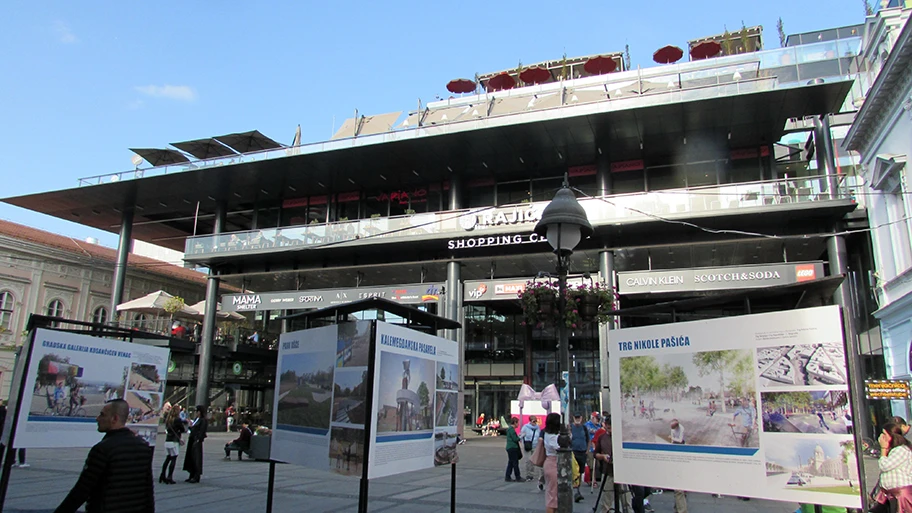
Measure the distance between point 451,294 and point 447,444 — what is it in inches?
734

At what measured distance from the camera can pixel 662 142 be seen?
2639 centimetres

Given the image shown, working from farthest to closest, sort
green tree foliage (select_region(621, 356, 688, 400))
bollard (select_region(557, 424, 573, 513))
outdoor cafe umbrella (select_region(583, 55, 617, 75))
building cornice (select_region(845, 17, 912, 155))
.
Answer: outdoor cafe umbrella (select_region(583, 55, 617, 75)), building cornice (select_region(845, 17, 912, 155)), bollard (select_region(557, 424, 573, 513)), green tree foliage (select_region(621, 356, 688, 400))

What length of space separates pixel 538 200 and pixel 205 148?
18535 mm

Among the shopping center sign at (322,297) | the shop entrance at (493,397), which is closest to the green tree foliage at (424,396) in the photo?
the shopping center sign at (322,297)

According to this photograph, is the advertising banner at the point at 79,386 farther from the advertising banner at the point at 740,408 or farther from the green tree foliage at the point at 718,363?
the green tree foliage at the point at 718,363

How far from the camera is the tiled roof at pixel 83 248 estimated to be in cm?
3831

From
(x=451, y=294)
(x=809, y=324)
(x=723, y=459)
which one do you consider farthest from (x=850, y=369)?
(x=451, y=294)

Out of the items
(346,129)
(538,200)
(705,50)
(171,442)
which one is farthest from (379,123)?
(171,442)

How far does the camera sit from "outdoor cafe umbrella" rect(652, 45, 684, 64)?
32625 millimetres

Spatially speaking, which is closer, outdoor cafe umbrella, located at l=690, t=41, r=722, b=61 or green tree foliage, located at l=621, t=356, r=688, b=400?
green tree foliage, located at l=621, t=356, r=688, b=400

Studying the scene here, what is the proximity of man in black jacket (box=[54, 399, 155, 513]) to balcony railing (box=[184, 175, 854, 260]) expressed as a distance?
69.6ft

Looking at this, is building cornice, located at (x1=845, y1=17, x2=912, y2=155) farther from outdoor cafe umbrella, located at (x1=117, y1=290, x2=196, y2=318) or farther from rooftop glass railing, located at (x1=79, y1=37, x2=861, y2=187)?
outdoor cafe umbrella, located at (x1=117, y1=290, x2=196, y2=318)

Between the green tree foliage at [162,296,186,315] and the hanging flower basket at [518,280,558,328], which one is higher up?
the green tree foliage at [162,296,186,315]

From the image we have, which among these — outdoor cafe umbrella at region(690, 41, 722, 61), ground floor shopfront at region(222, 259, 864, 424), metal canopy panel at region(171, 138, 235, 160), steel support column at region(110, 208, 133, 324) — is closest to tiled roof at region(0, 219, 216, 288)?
steel support column at region(110, 208, 133, 324)
